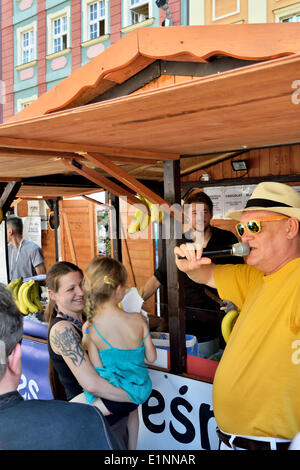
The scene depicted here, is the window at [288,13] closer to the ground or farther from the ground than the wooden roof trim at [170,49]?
farther from the ground

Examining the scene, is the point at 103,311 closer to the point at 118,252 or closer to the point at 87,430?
the point at 87,430

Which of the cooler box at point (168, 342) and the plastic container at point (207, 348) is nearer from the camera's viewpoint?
the cooler box at point (168, 342)

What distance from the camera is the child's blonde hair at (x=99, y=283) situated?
2416 mm

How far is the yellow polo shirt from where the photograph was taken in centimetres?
160

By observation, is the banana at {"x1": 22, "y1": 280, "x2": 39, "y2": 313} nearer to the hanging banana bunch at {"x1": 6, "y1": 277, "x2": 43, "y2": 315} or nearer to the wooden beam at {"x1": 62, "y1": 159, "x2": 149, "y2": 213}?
the hanging banana bunch at {"x1": 6, "y1": 277, "x2": 43, "y2": 315}

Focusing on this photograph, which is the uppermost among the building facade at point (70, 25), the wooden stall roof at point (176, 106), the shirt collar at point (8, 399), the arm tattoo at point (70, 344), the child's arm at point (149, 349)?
the building facade at point (70, 25)

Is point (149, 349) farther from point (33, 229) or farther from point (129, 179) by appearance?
point (33, 229)

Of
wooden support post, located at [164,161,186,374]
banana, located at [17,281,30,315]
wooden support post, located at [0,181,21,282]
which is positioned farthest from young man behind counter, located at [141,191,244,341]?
wooden support post, located at [0,181,21,282]

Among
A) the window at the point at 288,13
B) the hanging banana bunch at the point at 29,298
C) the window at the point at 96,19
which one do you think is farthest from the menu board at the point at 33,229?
the window at the point at 288,13

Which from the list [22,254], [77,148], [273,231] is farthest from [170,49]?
[22,254]

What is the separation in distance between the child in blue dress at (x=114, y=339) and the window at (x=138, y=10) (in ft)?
29.8

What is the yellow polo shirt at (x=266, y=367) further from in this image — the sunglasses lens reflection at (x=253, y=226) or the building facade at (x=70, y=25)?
the building facade at (x=70, y=25)

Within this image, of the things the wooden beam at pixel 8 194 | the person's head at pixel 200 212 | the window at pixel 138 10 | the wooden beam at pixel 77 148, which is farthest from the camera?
the window at pixel 138 10

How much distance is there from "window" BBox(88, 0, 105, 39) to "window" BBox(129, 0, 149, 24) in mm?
1018
